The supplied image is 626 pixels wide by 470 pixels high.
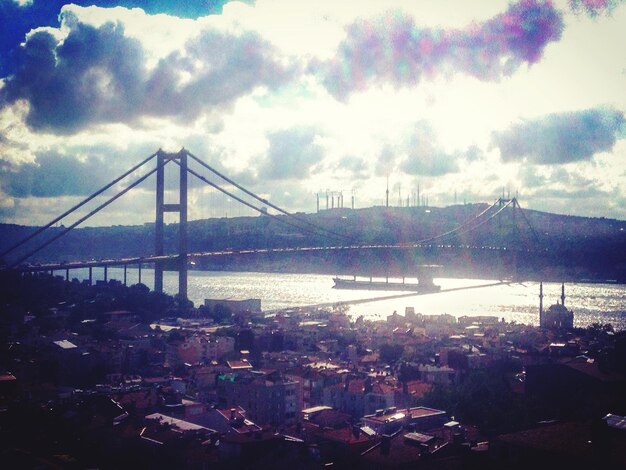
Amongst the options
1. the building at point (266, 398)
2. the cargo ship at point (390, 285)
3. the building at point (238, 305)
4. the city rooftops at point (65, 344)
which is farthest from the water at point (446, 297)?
the building at point (266, 398)

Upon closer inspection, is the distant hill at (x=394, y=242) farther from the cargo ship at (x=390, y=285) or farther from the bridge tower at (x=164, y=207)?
the bridge tower at (x=164, y=207)

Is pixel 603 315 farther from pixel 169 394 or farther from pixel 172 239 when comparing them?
pixel 172 239

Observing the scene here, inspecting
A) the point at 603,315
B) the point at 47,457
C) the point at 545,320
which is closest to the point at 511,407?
the point at 47,457

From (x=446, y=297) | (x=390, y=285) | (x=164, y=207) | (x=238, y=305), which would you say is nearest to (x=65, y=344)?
(x=238, y=305)

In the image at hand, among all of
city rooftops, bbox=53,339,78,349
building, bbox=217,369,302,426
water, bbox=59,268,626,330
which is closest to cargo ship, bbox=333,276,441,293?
water, bbox=59,268,626,330

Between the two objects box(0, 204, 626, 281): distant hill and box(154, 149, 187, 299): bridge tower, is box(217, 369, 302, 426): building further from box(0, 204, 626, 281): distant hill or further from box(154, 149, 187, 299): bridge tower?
box(0, 204, 626, 281): distant hill

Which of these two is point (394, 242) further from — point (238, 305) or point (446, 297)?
point (238, 305)
